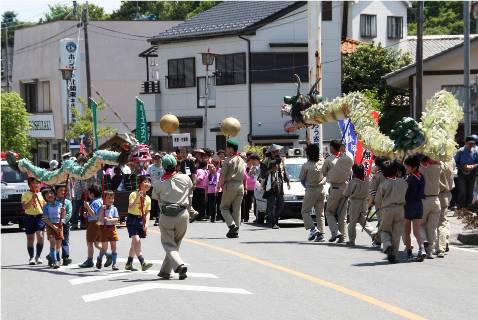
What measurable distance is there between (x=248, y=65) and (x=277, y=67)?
4.64ft

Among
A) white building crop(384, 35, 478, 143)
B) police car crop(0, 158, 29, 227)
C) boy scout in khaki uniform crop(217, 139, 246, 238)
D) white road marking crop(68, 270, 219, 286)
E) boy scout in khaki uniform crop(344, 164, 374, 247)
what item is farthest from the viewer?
white building crop(384, 35, 478, 143)

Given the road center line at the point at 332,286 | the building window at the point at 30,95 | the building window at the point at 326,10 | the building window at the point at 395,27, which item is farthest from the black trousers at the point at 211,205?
the building window at the point at 30,95

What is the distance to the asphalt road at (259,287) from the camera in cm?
1093

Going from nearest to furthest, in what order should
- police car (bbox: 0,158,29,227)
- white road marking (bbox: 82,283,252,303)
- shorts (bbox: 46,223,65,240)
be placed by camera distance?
white road marking (bbox: 82,283,252,303) < shorts (bbox: 46,223,65,240) < police car (bbox: 0,158,29,227)

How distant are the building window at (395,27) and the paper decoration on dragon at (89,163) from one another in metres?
43.6

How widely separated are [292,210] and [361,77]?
26.5 metres

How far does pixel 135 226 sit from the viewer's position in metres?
15.1

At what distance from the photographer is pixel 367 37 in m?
57.2

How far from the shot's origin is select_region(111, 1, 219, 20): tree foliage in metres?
84.4

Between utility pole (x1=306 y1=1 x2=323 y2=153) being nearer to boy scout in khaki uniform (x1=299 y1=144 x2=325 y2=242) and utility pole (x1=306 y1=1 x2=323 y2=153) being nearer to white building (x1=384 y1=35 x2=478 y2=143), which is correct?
white building (x1=384 y1=35 x2=478 y2=143)

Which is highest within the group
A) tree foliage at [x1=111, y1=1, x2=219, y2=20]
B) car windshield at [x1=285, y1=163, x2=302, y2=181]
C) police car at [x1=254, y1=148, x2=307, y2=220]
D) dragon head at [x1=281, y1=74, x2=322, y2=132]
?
tree foliage at [x1=111, y1=1, x2=219, y2=20]

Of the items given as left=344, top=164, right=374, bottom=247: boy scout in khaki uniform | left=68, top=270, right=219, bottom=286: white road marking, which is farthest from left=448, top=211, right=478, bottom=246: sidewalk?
left=68, top=270, right=219, bottom=286: white road marking

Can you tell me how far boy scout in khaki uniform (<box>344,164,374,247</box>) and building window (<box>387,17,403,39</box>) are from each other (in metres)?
41.2

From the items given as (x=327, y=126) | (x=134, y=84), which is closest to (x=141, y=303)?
(x=327, y=126)
